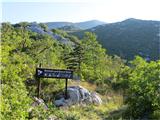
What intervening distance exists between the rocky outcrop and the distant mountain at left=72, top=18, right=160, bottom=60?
8990 cm

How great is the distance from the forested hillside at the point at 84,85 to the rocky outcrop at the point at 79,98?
61cm

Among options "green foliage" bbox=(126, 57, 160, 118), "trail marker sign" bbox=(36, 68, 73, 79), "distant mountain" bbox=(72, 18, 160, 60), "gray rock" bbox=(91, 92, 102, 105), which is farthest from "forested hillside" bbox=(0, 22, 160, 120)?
"distant mountain" bbox=(72, 18, 160, 60)

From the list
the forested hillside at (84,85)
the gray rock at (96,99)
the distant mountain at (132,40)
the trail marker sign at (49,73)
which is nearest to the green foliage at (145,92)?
the forested hillside at (84,85)

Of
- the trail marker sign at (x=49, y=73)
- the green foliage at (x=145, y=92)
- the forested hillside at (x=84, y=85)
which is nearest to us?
the forested hillside at (x=84, y=85)

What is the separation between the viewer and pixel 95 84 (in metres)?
31.7

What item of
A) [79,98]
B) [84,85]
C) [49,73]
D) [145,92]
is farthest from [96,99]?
[145,92]

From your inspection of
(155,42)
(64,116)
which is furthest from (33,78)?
(155,42)

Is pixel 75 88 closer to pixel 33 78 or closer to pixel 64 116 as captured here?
pixel 33 78

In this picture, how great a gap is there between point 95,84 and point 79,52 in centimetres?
632

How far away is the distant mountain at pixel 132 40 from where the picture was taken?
128 m

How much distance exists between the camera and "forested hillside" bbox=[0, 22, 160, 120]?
12.7 m

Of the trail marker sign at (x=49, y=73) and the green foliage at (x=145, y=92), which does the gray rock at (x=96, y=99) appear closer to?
the trail marker sign at (x=49, y=73)

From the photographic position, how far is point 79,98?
24.1 meters

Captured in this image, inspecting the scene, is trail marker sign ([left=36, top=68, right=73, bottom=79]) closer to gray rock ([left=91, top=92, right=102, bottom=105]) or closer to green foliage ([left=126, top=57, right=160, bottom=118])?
gray rock ([left=91, top=92, right=102, bottom=105])
